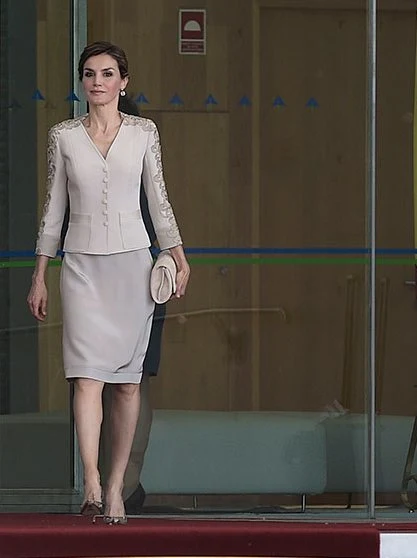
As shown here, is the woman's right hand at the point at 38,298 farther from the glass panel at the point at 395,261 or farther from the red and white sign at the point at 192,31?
the glass panel at the point at 395,261

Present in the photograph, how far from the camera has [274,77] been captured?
7.25 metres

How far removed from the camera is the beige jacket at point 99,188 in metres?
6.92

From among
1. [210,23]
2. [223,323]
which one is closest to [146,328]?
[223,323]

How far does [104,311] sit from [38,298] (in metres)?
0.32

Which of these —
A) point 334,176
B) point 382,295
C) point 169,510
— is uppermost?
point 334,176

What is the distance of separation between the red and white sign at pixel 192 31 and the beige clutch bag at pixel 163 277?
86 centimetres

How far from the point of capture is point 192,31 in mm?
7246

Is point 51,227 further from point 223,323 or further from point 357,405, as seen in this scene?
point 357,405

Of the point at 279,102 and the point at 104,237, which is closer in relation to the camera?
→ the point at 104,237

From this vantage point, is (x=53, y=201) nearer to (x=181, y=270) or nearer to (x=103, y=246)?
(x=103, y=246)

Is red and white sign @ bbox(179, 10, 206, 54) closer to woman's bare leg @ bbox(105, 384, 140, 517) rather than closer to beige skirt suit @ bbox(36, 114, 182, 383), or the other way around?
beige skirt suit @ bbox(36, 114, 182, 383)

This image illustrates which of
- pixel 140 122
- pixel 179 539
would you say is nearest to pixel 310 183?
pixel 140 122

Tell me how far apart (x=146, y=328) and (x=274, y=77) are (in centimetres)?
117

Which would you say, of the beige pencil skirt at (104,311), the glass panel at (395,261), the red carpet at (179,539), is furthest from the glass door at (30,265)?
the glass panel at (395,261)
